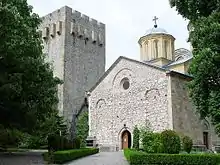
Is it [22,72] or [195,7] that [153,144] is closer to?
[195,7]

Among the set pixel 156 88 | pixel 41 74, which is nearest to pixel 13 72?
pixel 41 74

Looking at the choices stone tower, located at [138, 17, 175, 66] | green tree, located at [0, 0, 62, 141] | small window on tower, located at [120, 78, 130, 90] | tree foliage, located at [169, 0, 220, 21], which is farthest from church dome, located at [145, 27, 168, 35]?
tree foliage, located at [169, 0, 220, 21]

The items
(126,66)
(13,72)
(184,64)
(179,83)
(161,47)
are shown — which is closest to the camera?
(13,72)

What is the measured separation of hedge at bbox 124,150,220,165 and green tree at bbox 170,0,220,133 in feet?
5.07

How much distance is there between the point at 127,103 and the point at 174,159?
13298 millimetres

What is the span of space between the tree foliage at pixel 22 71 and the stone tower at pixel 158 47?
57.9 feet

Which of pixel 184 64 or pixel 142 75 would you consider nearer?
pixel 142 75

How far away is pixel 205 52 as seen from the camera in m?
14.0

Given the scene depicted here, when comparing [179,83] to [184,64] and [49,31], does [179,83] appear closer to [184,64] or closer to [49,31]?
[184,64]

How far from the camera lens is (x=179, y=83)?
87.9 ft

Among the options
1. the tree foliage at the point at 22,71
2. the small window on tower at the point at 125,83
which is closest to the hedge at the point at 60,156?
the tree foliage at the point at 22,71

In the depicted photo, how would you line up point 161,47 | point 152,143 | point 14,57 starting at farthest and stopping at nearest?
point 161,47 < point 152,143 < point 14,57

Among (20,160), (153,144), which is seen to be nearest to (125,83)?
(153,144)

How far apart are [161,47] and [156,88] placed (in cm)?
980
